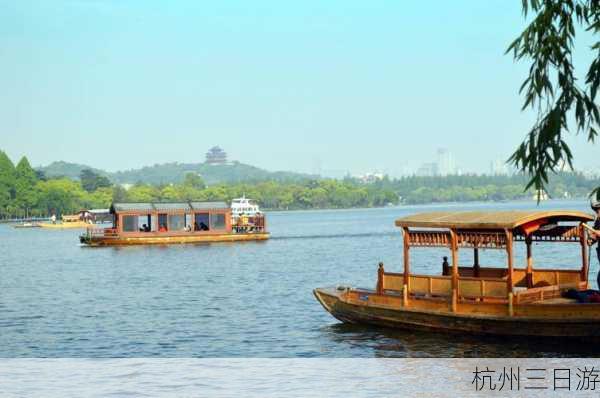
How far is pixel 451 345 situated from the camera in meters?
23.4

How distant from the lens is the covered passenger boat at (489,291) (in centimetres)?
2233

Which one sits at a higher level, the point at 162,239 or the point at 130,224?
the point at 130,224

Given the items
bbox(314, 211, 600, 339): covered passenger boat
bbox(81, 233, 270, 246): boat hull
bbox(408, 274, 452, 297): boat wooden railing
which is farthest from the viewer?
bbox(81, 233, 270, 246): boat hull

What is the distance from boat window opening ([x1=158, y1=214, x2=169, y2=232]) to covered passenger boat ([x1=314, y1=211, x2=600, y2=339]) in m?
53.9

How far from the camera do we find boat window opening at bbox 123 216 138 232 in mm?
78750

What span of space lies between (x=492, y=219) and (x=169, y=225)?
58154mm

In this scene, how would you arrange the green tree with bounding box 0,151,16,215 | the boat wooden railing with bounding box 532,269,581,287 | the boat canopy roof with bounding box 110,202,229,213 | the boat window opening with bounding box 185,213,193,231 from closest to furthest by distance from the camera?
the boat wooden railing with bounding box 532,269,581,287, the boat canopy roof with bounding box 110,202,229,213, the boat window opening with bounding box 185,213,193,231, the green tree with bounding box 0,151,16,215

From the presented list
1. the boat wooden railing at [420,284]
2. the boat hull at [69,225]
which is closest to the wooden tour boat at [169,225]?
the boat wooden railing at [420,284]

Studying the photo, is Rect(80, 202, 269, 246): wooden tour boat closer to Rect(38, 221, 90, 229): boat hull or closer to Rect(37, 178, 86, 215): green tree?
Rect(38, 221, 90, 229): boat hull

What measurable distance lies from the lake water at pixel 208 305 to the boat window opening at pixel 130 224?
6.55ft

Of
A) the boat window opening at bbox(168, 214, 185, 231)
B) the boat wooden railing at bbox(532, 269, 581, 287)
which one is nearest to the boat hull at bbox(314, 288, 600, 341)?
the boat wooden railing at bbox(532, 269, 581, 287)

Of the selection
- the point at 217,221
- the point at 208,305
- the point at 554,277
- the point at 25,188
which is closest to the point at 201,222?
the point at 217,221

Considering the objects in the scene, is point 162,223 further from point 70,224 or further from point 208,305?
point 70,224

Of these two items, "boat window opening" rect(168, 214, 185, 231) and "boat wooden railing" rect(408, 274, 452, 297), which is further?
"boat window opening" rect(168, 214, 185, 231)
